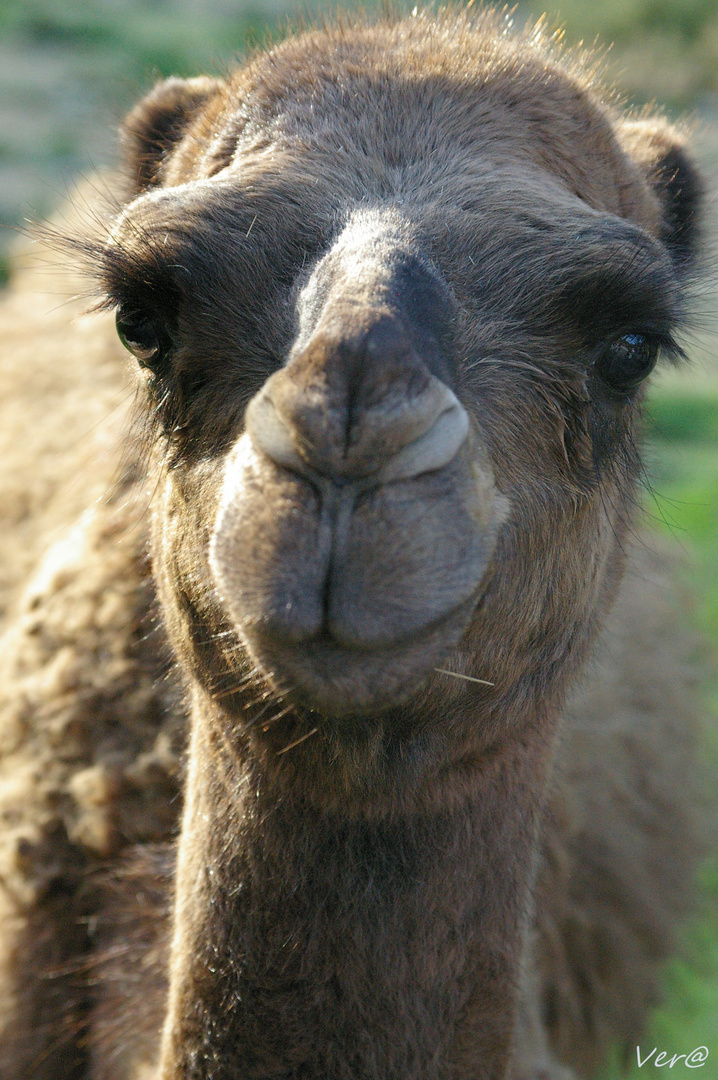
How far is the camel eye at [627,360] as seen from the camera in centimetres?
263

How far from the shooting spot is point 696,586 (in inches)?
289

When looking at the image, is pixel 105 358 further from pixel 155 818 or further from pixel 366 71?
pixel 366 71

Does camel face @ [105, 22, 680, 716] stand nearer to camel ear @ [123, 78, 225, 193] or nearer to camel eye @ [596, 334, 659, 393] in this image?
camel eye @ [596, 334, 659, 393]

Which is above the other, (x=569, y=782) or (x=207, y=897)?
(x=207, y=897)

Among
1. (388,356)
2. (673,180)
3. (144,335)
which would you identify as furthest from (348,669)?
(673,180)

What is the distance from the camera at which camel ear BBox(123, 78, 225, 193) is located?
Answer: 3525 millimetres

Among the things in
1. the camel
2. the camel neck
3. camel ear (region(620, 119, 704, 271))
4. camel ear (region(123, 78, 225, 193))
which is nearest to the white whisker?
the camel

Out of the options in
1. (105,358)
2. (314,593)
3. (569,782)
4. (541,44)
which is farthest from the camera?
(105,358)

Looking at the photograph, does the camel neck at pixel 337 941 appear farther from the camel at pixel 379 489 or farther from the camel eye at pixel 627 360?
the camel eye at pixel 627 360

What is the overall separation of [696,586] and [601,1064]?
10.2 feet

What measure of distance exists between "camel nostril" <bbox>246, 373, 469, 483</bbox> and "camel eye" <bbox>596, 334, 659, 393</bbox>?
2.27ft

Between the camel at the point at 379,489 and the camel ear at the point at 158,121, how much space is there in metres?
0.02

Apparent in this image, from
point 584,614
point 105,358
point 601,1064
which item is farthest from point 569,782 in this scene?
point 105,358
